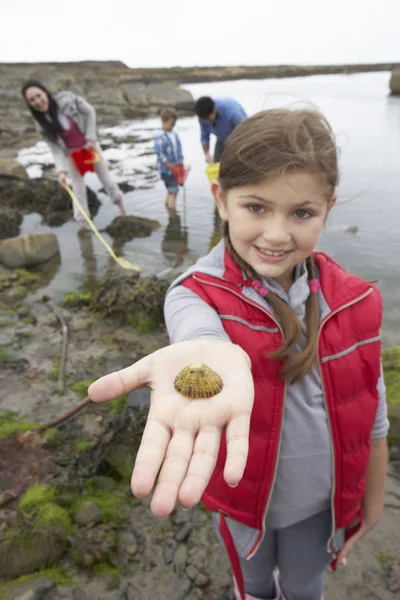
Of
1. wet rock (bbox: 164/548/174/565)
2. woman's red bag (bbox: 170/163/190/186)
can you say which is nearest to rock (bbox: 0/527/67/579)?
wet rock (bbox: 164/548/174/565)

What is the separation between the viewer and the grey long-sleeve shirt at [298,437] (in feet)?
5.93

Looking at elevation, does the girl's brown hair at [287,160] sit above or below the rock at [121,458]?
above

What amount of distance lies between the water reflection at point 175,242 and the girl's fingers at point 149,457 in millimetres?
6986

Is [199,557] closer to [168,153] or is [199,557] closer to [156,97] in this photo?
[168,153]

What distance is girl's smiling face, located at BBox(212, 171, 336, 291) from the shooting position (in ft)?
5.47

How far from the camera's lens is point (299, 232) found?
1.73m

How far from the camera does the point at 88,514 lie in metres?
3.10

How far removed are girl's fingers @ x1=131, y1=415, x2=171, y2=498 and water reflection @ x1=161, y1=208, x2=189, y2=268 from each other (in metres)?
6.99

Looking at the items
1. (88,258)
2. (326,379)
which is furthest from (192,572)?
(88,258)

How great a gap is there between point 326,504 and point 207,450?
1175mm

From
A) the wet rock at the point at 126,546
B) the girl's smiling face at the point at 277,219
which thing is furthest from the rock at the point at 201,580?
the girl's smiling face at the point at 277,219

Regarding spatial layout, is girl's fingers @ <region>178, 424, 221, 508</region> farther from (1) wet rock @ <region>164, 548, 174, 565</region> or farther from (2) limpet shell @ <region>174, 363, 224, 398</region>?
(1) wet rock @ <region>164, 548, 174, 565</region>

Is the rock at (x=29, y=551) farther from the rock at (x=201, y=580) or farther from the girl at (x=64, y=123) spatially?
the girl at (x=64, y=123)

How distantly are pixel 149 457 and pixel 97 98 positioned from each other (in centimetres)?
5118
